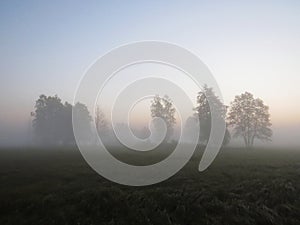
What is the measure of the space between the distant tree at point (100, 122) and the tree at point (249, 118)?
4883 centimetres

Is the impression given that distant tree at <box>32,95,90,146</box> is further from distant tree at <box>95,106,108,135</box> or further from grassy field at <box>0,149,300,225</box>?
grassy field at <box>0,149,300,225</box>

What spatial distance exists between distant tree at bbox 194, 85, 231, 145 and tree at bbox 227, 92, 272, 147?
11.6 metres

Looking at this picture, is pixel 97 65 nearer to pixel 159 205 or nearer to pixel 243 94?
pixel 159 205

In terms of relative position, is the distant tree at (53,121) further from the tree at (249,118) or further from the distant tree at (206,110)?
the tree at (249,118)

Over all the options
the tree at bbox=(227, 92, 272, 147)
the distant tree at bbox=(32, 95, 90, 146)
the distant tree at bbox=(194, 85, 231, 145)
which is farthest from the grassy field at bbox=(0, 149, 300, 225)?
the distant tree at bbox=(32, 95, 90, 146)

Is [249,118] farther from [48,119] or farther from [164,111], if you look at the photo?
[48,119]

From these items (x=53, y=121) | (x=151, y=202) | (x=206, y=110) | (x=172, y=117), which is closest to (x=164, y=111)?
(x=172, y=117)

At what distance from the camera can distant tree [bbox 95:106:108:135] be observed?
9804cm

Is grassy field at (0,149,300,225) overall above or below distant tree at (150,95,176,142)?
below

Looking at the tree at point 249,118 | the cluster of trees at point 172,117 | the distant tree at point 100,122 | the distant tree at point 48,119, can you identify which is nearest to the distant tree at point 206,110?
the cluster of trees at point 172,117

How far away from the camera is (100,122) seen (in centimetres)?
10281

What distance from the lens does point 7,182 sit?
18.3m

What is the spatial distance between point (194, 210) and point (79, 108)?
9361cm

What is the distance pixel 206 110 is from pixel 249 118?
19684 millimetres
